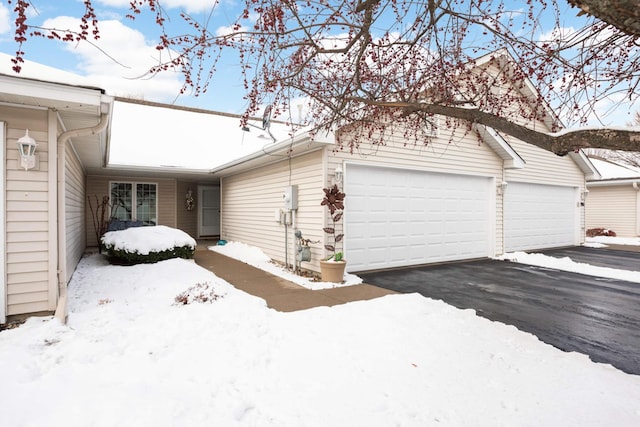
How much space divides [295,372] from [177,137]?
11.9m

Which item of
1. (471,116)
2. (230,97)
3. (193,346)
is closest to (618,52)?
(471,116)

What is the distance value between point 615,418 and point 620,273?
6454 mm

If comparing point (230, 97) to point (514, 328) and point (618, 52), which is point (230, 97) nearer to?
point (618, 52)

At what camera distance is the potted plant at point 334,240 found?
6094mm

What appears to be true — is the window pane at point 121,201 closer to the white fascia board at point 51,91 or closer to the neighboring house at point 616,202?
the white fascia board at point 51,91

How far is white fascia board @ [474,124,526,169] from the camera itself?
8.92 meters

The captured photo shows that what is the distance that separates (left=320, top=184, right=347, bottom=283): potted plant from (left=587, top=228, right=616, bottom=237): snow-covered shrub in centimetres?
1439

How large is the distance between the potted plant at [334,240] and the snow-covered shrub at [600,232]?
566 inches

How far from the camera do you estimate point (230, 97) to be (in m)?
3.98

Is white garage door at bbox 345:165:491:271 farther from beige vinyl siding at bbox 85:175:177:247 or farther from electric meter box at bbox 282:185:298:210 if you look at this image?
beige vinyl siding at bbox 85:175:177:247

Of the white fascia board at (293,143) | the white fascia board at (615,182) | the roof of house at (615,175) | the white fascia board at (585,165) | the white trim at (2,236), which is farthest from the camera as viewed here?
the roof of house at (615,175)

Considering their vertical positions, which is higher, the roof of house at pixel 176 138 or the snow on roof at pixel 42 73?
the roof of house at pixel 176 138

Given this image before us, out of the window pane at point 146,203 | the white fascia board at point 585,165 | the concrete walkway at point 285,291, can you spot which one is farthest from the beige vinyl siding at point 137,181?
the white fascia board at point 585,165

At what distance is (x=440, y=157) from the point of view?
27.5 feet
